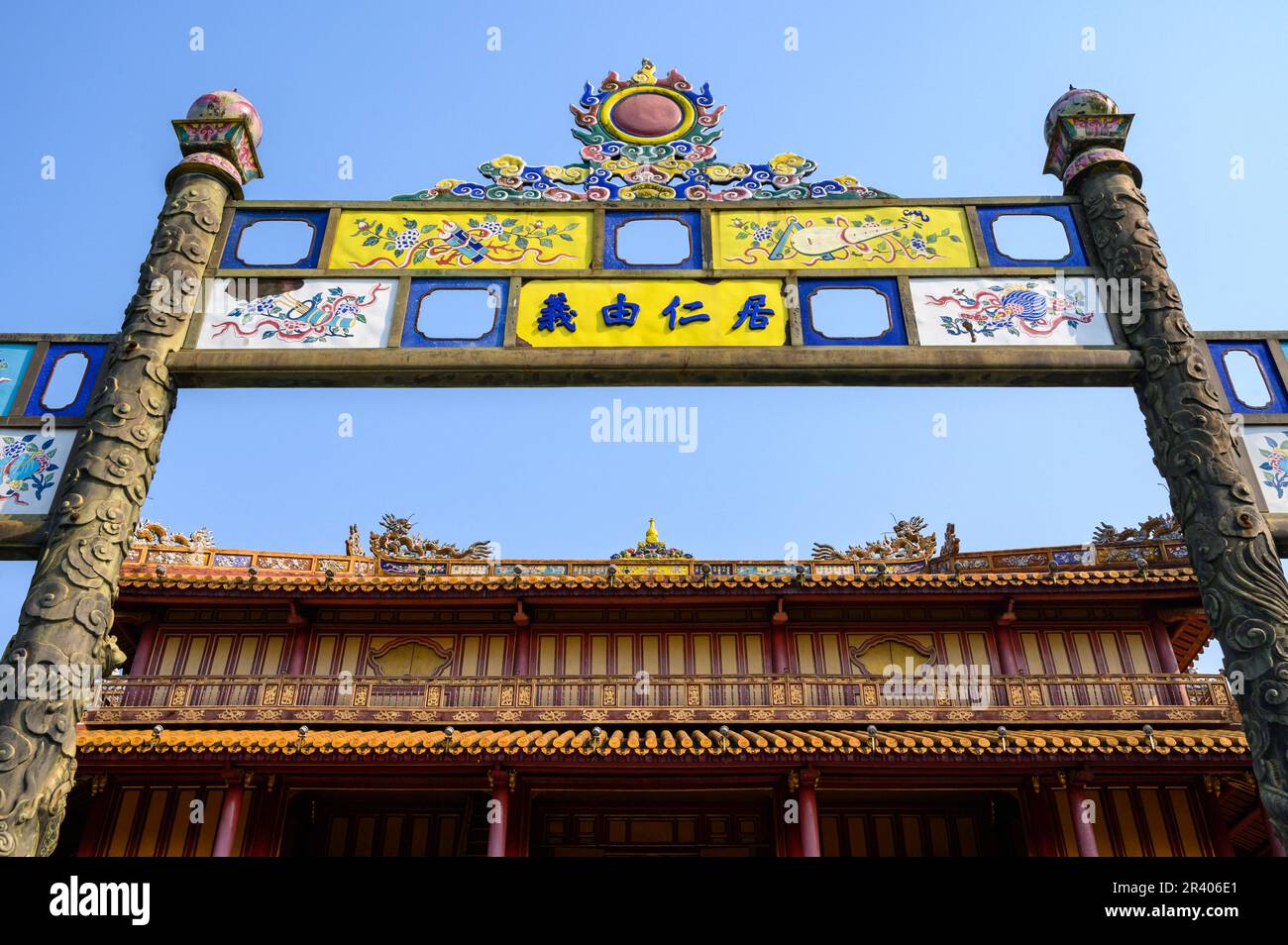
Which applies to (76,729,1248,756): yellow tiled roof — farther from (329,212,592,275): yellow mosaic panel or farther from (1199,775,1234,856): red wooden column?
(329,212,592,275): yellow mosaic panel

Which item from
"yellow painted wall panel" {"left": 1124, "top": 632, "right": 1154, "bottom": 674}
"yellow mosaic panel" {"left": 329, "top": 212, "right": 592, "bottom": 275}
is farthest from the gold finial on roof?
"yellow painted wall panel" {"left": 1124, "top": 632, "right": 1154, "bottom": 674}

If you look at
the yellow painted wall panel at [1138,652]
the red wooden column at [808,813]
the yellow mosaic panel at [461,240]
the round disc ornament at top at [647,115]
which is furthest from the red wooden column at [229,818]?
the yellow painted wall panel at [1138,652]

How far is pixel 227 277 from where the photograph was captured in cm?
623

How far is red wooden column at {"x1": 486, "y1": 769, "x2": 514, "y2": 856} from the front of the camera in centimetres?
1256

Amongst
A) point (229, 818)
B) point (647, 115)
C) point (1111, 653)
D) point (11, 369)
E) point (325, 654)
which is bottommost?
point (229, 818)

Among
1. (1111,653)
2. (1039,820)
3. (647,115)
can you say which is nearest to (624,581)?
(1039,820)

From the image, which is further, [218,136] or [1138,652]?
[1138,652]

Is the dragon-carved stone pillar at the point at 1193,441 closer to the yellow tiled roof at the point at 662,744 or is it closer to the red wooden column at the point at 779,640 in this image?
the yellow tiled roof at the point at 662,744

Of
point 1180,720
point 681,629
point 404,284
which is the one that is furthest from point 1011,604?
point 404,284

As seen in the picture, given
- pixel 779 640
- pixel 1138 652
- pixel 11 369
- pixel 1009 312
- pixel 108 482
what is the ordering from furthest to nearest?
1. pixel 779 640
2. pixel 1138 652
3. pixel 1009 312
4. pixel 11 369
5. pixel 108 482

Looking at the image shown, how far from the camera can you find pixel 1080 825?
1293 centimetres

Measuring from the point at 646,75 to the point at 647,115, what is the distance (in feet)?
1.15

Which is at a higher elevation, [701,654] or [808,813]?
[701,654]

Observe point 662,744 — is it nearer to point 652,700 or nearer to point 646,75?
point 652,700
